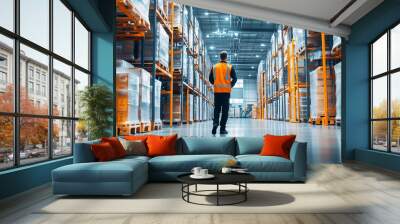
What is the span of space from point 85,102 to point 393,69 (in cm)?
495

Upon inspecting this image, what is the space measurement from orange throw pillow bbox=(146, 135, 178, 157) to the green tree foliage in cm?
115

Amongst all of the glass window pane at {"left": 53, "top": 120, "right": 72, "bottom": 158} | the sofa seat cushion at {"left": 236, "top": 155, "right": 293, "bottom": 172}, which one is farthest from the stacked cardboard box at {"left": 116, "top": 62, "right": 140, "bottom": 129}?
the sofa seat cushion at {"left": 236, "top": 155, "right": 293, "bottom": 172}

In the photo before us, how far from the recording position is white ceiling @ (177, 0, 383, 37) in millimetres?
6086

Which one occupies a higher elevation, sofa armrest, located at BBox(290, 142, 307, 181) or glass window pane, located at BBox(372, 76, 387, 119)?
glass window pane, located at BBox(372, 76, 387, 119)

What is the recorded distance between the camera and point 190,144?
5594mm

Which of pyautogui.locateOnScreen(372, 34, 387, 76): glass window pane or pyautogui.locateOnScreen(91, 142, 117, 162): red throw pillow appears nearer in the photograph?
pyautogui.locateOnScreen(91, 142, 117, 162): red throw pillow

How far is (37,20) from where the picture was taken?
5133 mm

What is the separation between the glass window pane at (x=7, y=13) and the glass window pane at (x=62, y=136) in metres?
2.02

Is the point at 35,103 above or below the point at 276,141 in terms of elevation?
above

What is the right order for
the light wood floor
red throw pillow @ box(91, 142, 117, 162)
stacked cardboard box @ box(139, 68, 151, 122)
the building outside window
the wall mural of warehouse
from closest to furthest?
the light wood floor < red throw pillow @ box(91, 142, 117, 162) < the building outside window < the wall mural of warehouse < stacked cardboard box @ box(139, 68, 151, 122)

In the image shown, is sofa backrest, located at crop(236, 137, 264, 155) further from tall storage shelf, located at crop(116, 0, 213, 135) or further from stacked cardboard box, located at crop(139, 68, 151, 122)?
stacked cardboard box, located at crop(139, 68, 151, 122)

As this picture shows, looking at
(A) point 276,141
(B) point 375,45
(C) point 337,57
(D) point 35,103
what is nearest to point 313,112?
(C) point 337,57

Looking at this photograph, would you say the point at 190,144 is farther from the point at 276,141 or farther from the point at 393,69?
the point at 393,69

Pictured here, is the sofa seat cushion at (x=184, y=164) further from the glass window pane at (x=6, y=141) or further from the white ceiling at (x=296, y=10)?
the white ceiling at (x=296, y=10)
